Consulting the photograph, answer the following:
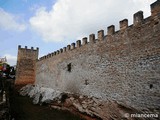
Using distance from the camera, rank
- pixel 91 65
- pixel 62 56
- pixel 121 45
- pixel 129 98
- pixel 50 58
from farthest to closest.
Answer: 1. pixel 50 58
2. pixel 62 56
3. pixel 91 65
4. pixel 121 45
5. pixel 129 98

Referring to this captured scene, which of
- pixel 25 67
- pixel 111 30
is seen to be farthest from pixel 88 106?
pixel 25 67

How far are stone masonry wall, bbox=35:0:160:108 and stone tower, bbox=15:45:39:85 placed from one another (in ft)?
40.2

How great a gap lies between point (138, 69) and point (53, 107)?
322 inches

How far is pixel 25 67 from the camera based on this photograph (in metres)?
26.4

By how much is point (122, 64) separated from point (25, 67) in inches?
775

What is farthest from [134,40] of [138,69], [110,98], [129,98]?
[110,98]

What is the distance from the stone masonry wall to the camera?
7906 mm

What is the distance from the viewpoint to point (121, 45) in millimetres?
9914

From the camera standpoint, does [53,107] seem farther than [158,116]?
Yes

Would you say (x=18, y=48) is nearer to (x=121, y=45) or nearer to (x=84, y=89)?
(x=84, y=89)

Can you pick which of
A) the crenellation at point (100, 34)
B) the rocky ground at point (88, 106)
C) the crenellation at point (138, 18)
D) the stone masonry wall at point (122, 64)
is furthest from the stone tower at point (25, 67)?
the crenellation at point (138, 18)

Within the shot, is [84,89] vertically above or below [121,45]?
below

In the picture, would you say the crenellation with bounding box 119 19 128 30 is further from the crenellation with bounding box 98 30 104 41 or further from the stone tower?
the stone tower

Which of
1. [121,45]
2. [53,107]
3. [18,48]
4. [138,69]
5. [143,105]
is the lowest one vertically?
[53,107]
